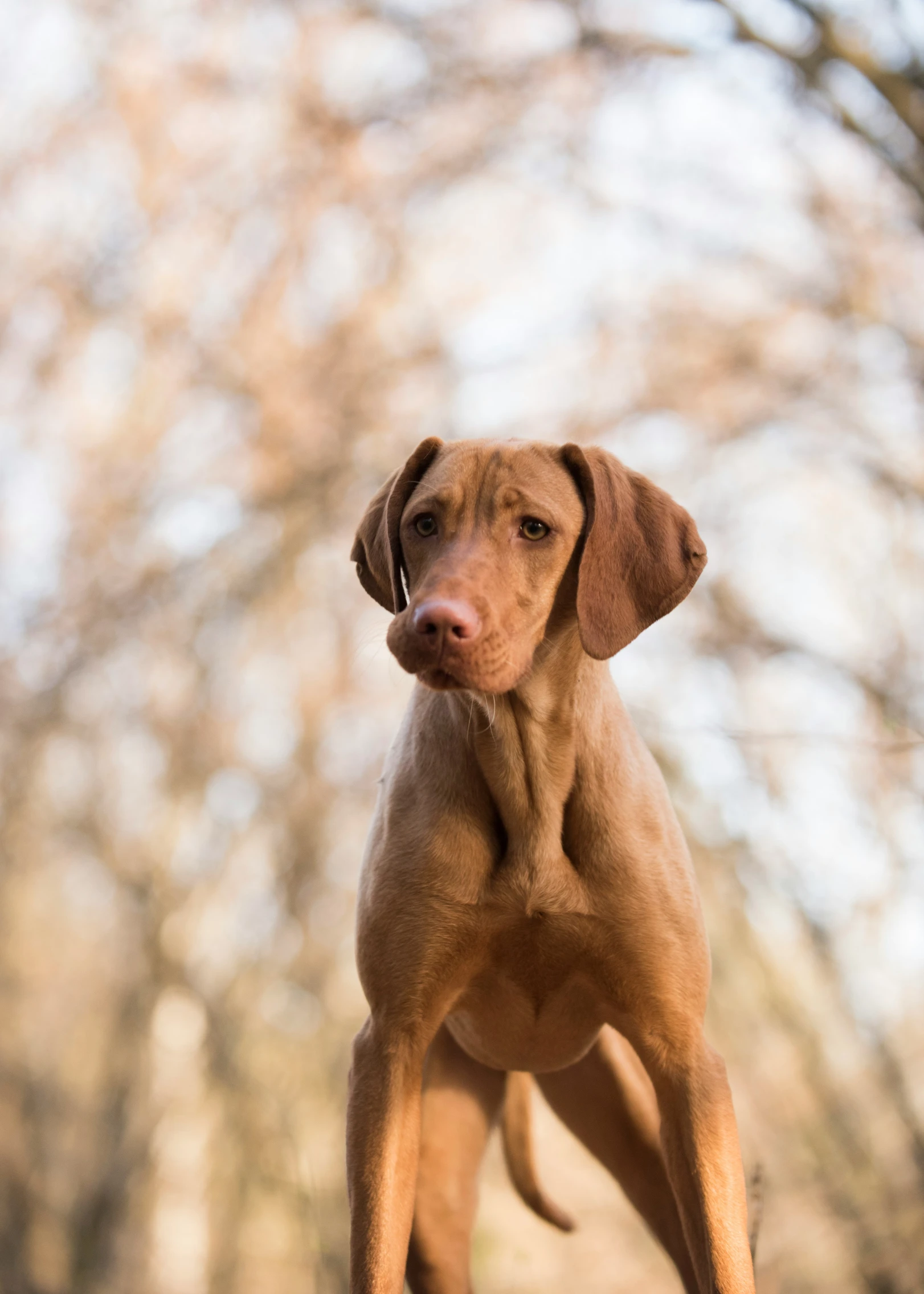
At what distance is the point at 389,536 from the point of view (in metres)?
3.20

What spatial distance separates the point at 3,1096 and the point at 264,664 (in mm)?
4510

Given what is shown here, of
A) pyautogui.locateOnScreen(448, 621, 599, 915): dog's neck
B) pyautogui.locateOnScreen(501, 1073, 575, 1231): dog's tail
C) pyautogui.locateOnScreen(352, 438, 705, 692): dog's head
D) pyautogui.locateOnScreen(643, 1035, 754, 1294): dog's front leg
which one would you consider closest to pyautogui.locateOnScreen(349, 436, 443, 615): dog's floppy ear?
pyautogui.locateOnScreen(352, 438, 705, 692): dog's head

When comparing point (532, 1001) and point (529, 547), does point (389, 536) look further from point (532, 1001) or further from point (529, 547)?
point (532, 1001)

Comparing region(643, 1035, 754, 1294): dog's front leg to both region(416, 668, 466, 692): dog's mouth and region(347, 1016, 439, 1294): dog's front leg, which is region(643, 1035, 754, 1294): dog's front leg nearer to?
region(347, 1016, 439, 1294): dog's front leg

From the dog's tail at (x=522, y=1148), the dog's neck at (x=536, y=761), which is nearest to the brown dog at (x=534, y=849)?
the dog's neck at (x=536, y=761)

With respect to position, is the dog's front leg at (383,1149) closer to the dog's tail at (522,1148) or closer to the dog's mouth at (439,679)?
the dog's mouth at (439,679)

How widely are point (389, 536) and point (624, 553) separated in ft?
1.97

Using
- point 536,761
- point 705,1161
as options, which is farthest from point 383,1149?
point 536,761

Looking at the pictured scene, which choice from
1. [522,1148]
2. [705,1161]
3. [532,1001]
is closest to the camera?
[705,1161]

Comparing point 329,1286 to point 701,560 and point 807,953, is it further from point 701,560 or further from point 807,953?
point 701,560

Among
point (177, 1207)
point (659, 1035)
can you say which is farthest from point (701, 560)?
point (177, 1207)

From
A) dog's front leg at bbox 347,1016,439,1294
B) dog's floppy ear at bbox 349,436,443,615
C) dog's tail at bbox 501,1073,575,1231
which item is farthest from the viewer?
dog's tail at bbox 501,1073,575,1231

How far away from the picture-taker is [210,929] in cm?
1107

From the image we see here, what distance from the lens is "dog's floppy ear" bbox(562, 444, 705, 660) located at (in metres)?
2.96
